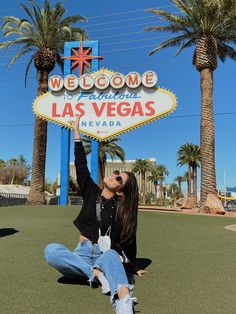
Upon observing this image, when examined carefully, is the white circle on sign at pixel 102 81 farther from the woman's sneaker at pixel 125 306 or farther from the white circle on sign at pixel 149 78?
the woman's sneaker at pixel 125 306

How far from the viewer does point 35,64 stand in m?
24.2

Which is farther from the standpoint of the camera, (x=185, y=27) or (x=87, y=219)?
(x=185, y=27)

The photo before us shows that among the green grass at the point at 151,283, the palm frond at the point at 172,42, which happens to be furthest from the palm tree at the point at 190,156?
the green grass at the point at 151,283

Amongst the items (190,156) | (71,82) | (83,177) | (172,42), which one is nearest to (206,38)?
(172,42)

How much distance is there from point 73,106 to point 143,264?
13173 mm

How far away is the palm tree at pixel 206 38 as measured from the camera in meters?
20.8

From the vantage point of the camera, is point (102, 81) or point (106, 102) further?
Result: point (102, 81)

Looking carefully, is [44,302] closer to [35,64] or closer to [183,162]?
[35,64]

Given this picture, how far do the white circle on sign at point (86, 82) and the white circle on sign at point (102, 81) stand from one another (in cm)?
25

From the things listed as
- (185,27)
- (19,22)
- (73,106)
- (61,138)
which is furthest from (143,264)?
(19,22)

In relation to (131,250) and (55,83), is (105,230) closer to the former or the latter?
(131,250)

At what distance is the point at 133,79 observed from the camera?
16922mm

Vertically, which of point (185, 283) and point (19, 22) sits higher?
point (19, 22)

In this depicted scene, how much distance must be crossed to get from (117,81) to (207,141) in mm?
6421
